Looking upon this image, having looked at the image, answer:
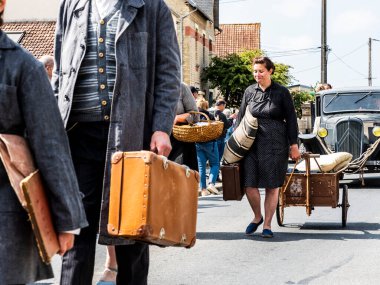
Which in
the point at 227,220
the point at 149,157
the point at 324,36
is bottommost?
the point at 227,220

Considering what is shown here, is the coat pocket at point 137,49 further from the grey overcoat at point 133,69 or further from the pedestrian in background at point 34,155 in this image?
the pedestrian in background at point 34,155

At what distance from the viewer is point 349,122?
19.5 m

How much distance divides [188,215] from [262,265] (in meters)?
3.75

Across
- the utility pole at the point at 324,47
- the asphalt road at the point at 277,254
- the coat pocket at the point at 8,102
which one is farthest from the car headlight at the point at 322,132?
the utility pole at the point at 324,47

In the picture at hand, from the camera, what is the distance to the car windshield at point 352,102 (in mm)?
20656

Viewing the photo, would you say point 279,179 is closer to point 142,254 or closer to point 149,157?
point 142,254

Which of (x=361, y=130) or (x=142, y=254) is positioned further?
(x=361, y=130)

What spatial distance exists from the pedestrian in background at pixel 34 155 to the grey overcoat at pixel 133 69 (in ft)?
3.48

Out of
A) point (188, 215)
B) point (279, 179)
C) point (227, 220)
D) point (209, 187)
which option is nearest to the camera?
point (188, 215)

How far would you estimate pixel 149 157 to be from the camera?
4.25 m

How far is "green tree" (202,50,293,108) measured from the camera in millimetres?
51719

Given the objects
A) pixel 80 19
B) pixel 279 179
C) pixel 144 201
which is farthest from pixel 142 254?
pixel 279 179

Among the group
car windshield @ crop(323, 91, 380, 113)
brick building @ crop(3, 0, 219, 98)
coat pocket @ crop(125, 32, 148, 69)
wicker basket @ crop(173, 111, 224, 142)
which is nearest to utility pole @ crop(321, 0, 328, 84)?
brick building @ crop(3, 0, 219, 98)

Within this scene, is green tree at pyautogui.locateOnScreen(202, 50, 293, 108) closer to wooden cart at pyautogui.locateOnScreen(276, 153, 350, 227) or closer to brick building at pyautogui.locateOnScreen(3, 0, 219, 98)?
brick building at pyautogui.locateOnScreen(3, 0, 219, 98)
